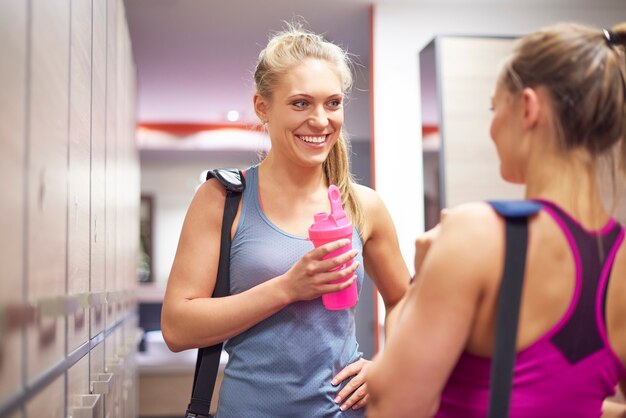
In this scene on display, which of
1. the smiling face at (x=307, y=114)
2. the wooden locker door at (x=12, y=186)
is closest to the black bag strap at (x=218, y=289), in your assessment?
the smiling face at (x=307, y=114)

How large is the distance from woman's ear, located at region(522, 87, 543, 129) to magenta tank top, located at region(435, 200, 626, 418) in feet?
0.37

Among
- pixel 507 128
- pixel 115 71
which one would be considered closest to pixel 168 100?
pixel 115 71

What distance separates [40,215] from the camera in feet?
4.13

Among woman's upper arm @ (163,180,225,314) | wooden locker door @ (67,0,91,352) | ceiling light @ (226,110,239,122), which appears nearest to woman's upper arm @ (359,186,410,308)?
woman's upper arm @ (163,180,225,314)

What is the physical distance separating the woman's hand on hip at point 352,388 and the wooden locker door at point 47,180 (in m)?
0.60

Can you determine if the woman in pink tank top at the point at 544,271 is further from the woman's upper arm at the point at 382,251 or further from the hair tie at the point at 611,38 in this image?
the woman's upper arm at the point at 382,251

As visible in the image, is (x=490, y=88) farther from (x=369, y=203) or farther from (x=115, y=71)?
(x=369, y=203)

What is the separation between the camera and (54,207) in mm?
1403

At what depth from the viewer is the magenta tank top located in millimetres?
880

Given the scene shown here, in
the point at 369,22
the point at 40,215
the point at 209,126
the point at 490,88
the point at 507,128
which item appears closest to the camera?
the point at 507,128

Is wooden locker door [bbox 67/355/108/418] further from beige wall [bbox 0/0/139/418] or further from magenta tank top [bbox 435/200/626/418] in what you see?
magenta tank top [bbox 435/200/626/418]

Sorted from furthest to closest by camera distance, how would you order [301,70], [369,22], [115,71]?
[369,22] → [115,71] → [301,70]

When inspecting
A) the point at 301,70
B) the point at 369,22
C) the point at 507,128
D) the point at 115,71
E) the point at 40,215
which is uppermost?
the point at 369,22

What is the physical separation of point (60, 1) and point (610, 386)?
1.24m
